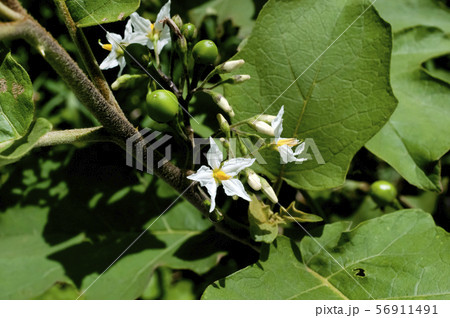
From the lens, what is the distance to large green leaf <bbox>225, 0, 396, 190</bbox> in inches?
60.5

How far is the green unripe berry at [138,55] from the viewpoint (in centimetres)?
143

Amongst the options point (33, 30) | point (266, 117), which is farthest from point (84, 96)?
point (266, 117)

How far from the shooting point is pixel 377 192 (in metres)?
2.04

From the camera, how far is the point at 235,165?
1.38 meters

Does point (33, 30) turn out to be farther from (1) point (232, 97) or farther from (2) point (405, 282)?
(2) point (405, 282)

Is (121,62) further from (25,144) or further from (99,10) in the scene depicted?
(25,144)

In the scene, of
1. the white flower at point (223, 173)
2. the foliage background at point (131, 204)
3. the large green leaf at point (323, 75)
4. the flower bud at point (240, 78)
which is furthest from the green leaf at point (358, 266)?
the flower bud at point (240, 78)

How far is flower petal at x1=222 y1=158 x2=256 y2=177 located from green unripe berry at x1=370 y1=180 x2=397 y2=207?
2.99 feet

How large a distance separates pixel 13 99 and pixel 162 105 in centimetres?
42

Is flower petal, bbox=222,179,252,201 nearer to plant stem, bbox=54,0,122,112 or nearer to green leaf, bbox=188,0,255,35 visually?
plant stem, bbox=54,0,122,112

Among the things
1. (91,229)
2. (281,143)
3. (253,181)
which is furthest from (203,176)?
(91,229)

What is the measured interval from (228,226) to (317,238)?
341 millimetres

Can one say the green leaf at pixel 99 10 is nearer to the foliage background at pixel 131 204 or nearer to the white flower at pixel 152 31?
the white flower at pixel 152 31

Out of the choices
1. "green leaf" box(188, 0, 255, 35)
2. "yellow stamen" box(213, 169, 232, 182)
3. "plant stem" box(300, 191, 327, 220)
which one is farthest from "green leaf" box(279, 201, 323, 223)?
"green leaf" box(188, 0, 255, 35)
